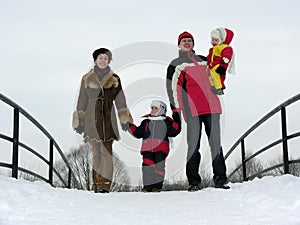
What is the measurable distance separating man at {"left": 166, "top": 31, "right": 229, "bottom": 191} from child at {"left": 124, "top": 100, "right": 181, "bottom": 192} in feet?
2.35

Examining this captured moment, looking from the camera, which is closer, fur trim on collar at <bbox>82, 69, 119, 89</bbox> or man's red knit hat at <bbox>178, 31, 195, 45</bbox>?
man's red knit hat at <bbox>178, 31, 195, 45</bbox>

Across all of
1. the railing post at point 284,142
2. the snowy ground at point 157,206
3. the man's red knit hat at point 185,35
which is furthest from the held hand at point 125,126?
the railing post at point 284,142

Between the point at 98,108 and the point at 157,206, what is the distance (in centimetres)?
204

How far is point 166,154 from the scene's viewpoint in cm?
628

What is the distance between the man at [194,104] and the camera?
5.22 m

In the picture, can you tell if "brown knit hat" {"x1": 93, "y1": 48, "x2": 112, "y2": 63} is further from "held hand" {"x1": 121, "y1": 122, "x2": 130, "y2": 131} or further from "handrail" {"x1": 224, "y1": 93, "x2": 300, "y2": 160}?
"handrail" {"x1": 224, "y1": 93, "x2": 300, "y2": 160}

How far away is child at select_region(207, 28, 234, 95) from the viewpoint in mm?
5177

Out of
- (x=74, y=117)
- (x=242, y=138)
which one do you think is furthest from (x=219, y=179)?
(x=242, y=138)

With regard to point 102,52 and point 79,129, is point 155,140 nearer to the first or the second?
Answer: point 79,129

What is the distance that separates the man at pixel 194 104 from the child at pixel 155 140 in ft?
2.35

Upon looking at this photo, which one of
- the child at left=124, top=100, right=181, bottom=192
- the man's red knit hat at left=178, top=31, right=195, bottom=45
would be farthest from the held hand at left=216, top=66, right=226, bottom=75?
the child at left=124, top=100, right=181, bottom=192

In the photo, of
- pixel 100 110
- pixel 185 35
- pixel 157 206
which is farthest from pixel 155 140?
pixel 157 206

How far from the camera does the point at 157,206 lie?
4.12 m

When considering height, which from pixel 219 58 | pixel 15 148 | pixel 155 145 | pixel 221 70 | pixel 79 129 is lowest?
pixel 15 148
